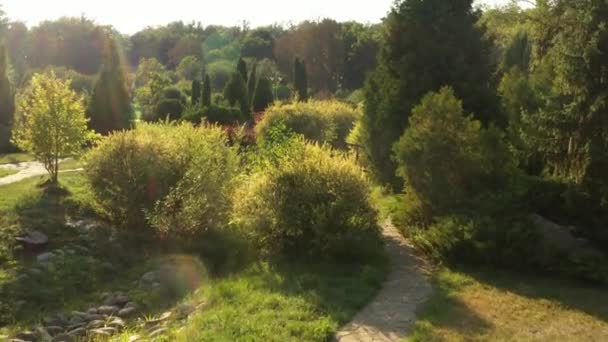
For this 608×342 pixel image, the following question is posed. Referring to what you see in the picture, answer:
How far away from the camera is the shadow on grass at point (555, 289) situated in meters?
7.11

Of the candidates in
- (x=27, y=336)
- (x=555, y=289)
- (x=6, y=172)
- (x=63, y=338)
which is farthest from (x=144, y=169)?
(x=6, y=172)

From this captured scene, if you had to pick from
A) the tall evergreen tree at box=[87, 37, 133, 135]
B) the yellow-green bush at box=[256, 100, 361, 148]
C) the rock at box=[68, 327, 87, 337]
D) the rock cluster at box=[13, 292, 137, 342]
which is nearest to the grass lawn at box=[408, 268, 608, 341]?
the rock cluster at box=[13, 292, 137, 342]

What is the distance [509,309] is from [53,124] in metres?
10.1

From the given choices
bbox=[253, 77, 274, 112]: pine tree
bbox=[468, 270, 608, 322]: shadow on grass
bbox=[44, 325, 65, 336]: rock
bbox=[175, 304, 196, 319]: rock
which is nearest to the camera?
bbox=[468, 270, 608, 322]: shadow on grass

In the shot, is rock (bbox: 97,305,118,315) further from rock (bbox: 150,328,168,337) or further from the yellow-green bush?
the yellow-green bush

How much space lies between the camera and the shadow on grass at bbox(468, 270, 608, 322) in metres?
7.11

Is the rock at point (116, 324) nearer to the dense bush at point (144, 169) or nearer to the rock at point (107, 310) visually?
the rock at point (107, 310)

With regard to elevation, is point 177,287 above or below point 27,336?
above

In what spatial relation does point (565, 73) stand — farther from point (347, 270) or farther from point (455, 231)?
point (347, 270)

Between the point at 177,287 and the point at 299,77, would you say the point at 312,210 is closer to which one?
the point at 177,287

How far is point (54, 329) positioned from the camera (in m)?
7.80

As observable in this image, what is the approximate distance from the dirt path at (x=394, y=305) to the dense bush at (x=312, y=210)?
599mm

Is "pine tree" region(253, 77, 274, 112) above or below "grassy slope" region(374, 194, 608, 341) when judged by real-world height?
above

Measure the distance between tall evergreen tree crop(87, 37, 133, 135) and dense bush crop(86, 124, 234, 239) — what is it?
43.6ft
